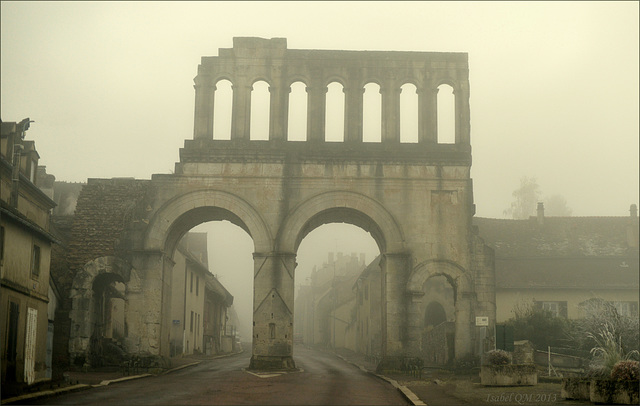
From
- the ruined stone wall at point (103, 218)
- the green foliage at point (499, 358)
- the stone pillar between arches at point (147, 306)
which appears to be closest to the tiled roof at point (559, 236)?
the stone pillar between arches at point (147, 306)

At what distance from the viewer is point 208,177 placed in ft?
109

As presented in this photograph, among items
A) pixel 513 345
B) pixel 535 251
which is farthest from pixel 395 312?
pixel 535 251

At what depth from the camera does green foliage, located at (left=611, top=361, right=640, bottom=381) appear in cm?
1650

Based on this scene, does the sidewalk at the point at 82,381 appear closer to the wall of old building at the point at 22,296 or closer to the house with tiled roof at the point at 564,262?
the wall of old building at the point at 22,296

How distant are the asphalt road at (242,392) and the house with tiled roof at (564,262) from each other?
23005 mm

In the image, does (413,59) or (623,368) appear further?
(413,59)

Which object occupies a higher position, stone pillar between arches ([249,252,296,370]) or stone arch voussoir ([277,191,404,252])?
stone arch voussoir ([277,191,404,252])

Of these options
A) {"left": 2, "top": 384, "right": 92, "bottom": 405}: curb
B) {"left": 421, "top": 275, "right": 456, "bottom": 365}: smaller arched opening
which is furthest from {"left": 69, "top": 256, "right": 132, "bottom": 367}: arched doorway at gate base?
{"left": 421, "top": 275, "right": 456, "bottom": 365}: smaller arched opening

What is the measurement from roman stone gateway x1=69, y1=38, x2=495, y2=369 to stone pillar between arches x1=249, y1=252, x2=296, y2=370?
0.04 m

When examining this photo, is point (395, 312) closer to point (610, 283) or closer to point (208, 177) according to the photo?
point (208, 177)

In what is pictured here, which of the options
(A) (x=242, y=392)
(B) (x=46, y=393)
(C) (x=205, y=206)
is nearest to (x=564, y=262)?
(C) (x=205, y=206)

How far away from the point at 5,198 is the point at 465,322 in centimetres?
1867

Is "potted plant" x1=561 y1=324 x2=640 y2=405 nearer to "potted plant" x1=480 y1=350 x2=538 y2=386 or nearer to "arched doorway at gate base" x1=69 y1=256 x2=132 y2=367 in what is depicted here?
"potted plant" x1=480 y1=350 x2=538 y2=386

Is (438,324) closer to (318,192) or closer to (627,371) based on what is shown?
(318,192)
